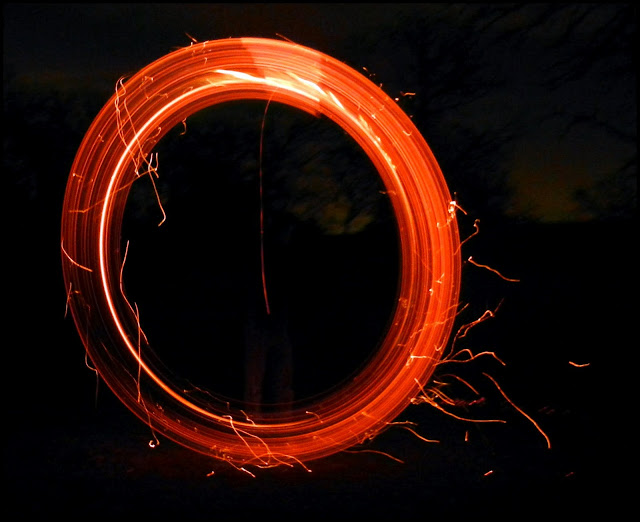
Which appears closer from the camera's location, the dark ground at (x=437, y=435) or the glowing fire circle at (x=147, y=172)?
the dark ground at (x=437, y=435)

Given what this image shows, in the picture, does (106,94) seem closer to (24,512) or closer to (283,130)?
(283,130)

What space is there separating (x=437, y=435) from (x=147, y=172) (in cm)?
225

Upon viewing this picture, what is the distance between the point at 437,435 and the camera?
470 cm

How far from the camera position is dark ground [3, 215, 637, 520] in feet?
11.9

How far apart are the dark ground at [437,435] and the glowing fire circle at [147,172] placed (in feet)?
0.73

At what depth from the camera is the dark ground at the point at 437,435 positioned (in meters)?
3.63

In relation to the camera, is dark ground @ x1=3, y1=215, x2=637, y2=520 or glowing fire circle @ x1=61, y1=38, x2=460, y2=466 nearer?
dark ground @ x1=3, y1=215, x2=637, y2=520

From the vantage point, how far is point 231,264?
6.04 meters

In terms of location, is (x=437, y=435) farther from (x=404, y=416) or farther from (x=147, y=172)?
(x=147, y=172)

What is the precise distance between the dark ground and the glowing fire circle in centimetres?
22

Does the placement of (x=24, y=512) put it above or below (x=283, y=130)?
below

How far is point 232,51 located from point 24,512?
7.73ft

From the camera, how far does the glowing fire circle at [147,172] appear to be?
3.97 meters

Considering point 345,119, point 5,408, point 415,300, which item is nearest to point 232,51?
point 345,119
